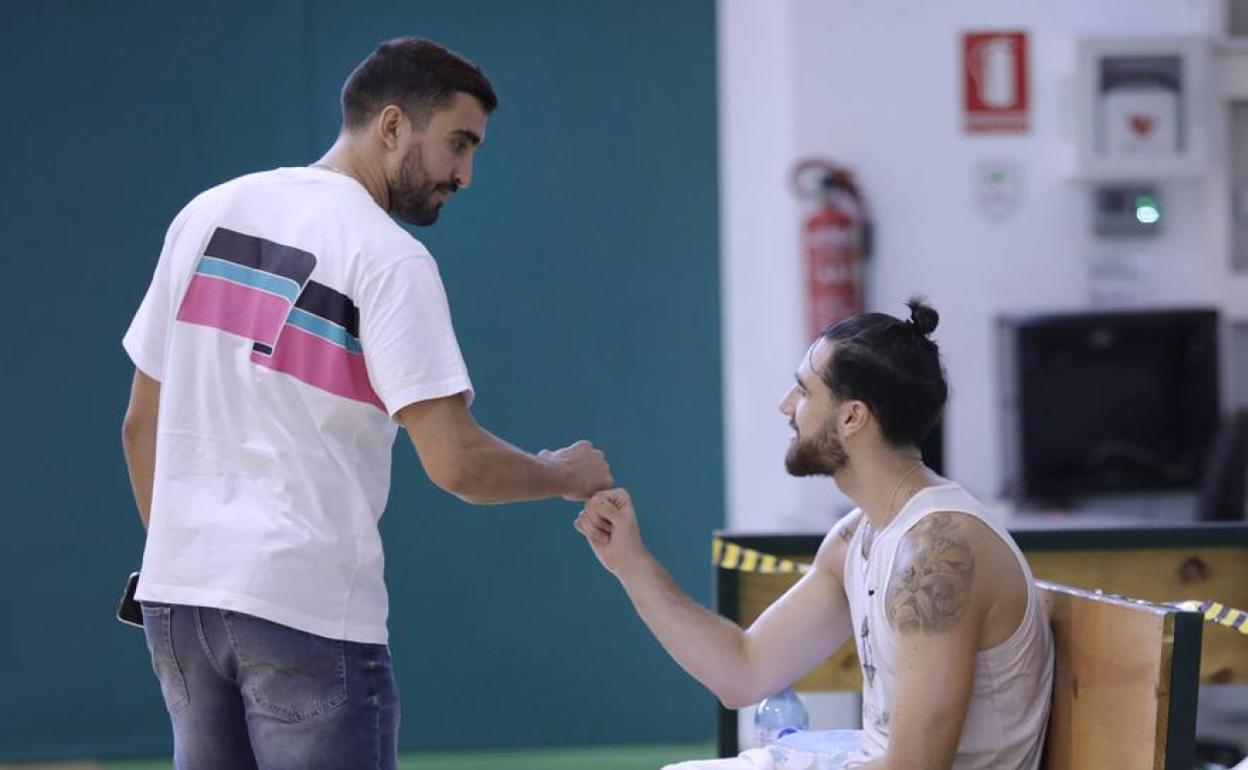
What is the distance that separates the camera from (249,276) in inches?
101

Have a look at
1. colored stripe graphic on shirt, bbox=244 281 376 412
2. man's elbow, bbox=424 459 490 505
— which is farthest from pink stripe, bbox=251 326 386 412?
man's elbow, bbox=424 459 490 505

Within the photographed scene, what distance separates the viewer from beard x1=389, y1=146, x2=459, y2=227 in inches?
110

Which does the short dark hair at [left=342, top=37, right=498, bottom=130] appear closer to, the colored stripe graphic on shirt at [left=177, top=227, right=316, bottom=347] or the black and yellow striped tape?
the colored stripe graphic on shirt at [left=177, top=227, right=316, bottom=347]

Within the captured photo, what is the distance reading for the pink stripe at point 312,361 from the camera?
2.51 meters

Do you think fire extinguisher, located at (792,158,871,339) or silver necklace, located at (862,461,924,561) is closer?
silver necklace, located at (862,461,924,561)

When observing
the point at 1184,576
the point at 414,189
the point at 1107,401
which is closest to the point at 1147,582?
the point at 1184,576

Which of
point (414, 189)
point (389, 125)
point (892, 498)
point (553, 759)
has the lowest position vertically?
point (553, 759)

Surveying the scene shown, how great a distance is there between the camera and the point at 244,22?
592 centimetres

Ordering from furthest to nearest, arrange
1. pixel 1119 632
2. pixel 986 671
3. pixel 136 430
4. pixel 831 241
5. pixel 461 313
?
pixel 461 313
pixel 831 241
pixel 136 430
pixel 986 671
pixel 1119 632

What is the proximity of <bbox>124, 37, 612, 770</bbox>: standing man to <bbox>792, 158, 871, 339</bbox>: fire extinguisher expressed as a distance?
10.4 ft

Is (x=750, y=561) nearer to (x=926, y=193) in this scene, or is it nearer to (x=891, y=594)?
(x=891, y=594)

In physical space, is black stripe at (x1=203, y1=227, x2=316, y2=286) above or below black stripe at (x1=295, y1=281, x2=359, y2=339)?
above

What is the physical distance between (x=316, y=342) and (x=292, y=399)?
3.5 inches

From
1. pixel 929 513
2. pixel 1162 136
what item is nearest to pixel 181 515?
pixel 929 513
